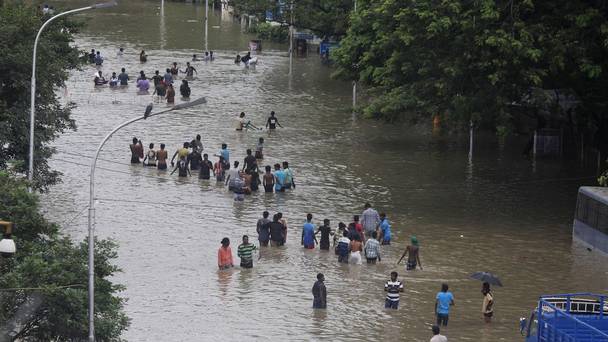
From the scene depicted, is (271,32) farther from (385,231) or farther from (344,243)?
(344,243)

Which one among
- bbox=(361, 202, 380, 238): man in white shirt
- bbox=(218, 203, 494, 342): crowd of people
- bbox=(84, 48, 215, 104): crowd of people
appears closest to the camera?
bbox=(218, 203, 494, 342): crowd of people

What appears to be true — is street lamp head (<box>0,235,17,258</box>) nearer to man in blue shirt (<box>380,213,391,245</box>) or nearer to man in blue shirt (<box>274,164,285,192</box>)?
man in blue shirt (<box>380,213,391,245</box>)

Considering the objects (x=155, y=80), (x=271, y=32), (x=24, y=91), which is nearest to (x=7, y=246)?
(x=24, y=91)

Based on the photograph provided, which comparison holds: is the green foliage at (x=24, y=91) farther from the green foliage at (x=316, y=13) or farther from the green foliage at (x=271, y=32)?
the green foliage at (x=271, y=32)

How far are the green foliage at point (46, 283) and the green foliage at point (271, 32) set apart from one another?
51769 mm

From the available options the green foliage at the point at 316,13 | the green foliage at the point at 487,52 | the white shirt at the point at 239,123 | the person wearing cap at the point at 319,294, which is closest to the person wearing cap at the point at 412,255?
the person wearing cap at the point at 319,294

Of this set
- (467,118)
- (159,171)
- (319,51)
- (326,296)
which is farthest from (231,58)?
(326,296)

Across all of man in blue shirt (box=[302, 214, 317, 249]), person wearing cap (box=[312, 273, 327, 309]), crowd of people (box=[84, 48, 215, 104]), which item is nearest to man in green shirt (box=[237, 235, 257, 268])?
man in blue shirt (box=[302, 214, 317, 249])

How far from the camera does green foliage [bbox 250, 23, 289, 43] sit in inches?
3000

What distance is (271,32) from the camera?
77.6 metres

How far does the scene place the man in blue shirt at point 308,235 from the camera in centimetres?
3125

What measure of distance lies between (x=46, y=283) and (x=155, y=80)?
115 feet

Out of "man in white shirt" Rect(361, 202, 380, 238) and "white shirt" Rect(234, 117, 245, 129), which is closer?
"man in white shirt" Rect(361, 202, 380, 238)

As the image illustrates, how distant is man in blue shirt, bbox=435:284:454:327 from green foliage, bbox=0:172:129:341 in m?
6.13
